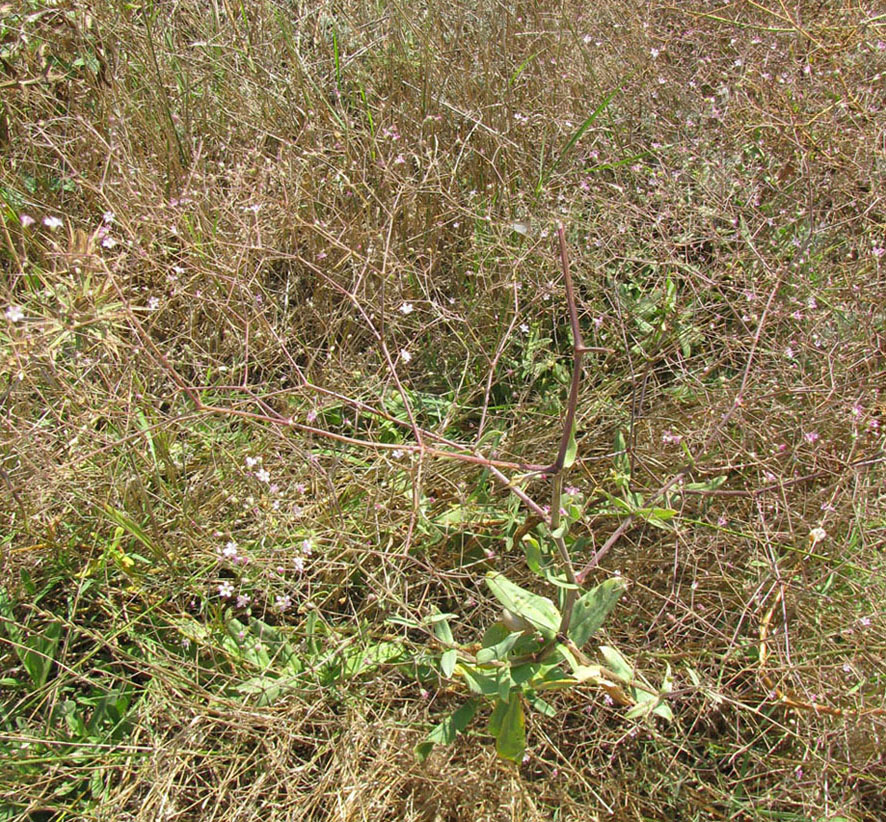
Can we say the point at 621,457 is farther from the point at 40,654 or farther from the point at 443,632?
the point at 40,654

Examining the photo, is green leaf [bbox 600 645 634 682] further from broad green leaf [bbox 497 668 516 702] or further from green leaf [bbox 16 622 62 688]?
green leaf [bbox 16 622 62 688]

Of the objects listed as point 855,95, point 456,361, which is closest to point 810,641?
point 456,361

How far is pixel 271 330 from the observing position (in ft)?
5.98

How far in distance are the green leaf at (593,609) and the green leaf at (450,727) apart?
24cm

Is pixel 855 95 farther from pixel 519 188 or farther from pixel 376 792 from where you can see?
pixel 376 792

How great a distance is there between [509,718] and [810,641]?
25.8 inches

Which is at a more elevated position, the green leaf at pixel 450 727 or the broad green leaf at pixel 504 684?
the broad green leaf at pixel 504 684

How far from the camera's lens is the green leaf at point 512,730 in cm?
133

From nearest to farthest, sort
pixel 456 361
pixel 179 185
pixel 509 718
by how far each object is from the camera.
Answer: pixel 509 718 → pixel 456 361 → pixel 179 185

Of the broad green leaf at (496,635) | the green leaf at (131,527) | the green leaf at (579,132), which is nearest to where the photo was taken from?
the broad green leaf at (496,635)

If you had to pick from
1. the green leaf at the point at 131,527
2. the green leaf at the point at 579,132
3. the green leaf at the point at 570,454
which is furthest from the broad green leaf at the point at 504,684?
the green leaf at the point at 579,132

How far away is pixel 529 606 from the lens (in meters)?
1.31

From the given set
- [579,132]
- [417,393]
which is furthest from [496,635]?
[579,132]

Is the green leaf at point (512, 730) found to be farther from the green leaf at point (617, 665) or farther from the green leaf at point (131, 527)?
the green leaf at point (131, 527)
